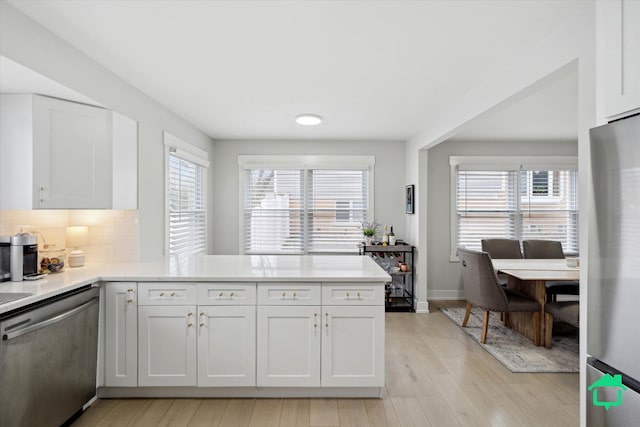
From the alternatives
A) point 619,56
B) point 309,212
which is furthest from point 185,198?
point 619,56

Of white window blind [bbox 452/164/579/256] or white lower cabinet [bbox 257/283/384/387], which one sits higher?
white window blind [bbox 452/164/579/256]

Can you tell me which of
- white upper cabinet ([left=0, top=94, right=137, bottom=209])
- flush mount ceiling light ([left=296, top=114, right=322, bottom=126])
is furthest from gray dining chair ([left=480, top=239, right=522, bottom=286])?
white upper cabinet ([left=0, top=94, right=137, bottom=209])

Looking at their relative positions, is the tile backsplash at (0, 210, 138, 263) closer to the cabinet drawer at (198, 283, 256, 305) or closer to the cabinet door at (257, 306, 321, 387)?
the cabinet drawer at (198, 283, 256, 305)

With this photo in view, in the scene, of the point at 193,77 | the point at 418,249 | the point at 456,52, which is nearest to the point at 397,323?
the point at 418,249

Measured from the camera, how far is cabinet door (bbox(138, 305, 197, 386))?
2.46 meters

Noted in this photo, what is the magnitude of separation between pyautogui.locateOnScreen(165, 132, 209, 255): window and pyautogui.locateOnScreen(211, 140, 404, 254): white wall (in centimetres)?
45

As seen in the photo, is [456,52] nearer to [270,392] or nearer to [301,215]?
[270,392]

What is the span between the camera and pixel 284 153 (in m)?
5.31

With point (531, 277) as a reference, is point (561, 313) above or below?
below

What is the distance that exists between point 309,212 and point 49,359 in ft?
12.3

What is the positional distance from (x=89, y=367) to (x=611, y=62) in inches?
126

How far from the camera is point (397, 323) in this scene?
4.29 meters

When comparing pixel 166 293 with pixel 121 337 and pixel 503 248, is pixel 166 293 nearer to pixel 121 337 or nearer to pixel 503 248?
pixel 121 337

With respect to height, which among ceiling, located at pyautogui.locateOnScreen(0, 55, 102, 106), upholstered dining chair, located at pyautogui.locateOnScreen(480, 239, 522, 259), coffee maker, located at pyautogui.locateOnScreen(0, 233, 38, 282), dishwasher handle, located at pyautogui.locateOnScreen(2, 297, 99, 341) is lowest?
dishwasher handle, located at pyautogui.locateOnScreen(2, 297, 99, 341)
